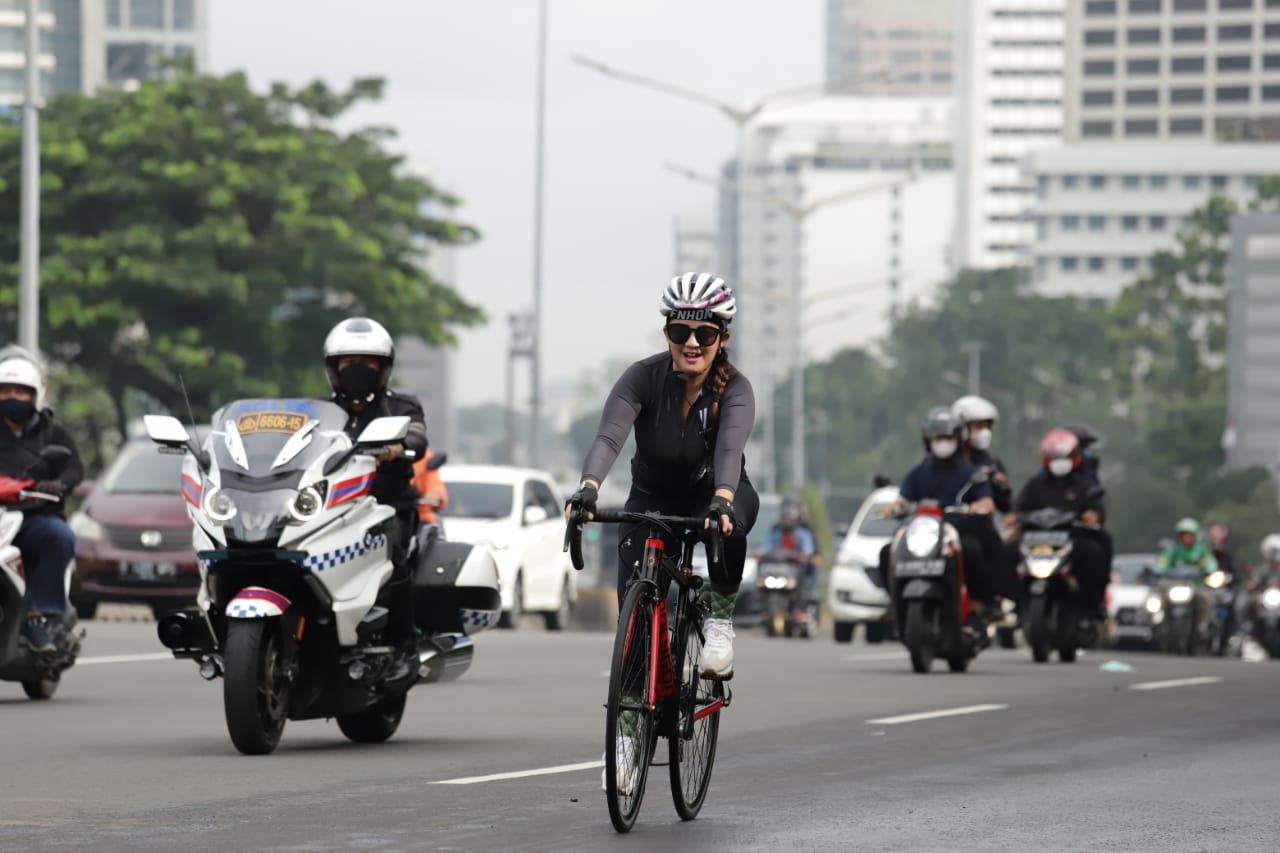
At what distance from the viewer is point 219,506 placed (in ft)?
37.8

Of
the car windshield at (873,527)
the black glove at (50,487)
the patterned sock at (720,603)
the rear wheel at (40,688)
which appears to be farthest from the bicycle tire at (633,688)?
the car windshield at (873,527)

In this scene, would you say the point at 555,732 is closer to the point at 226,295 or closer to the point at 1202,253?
the point at 226,295

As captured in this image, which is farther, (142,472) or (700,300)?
(142,472)

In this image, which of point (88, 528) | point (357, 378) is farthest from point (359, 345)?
point (88, 528)

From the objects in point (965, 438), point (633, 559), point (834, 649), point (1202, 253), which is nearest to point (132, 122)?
point (834, 649)

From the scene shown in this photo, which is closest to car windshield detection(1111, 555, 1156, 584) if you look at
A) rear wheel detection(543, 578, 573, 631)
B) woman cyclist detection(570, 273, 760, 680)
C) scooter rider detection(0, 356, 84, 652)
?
rear wheel detection(543, 578, 573, 631)

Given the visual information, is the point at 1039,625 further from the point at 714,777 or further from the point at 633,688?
the point at 633,688

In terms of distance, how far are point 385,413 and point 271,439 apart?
2.99 ft

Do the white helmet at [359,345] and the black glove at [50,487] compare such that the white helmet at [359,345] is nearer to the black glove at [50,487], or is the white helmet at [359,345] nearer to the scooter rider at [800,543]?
the black glove at [50,487]

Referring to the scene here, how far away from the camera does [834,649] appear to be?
25.8 meters

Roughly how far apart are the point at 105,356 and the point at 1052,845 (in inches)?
1751

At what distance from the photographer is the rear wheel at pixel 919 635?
19.7 metres

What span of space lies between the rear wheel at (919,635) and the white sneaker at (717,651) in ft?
33.5

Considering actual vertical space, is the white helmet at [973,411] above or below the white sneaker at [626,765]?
above
